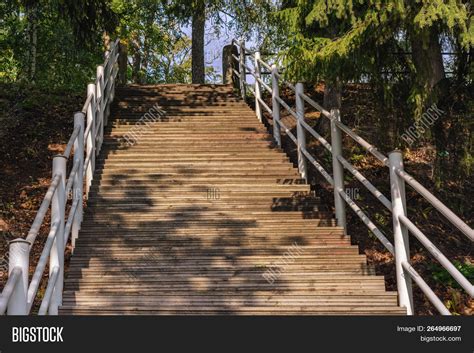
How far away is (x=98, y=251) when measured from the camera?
21.2 feet

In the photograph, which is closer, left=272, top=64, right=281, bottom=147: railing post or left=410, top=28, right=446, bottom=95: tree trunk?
left=410, top=28, right=446, bottom=95: tree trunk

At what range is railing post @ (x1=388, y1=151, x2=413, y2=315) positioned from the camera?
5441 mm

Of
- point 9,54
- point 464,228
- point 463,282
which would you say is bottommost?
point 463,282

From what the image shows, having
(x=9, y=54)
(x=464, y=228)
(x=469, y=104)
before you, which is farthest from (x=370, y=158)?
(x=9, y=54)

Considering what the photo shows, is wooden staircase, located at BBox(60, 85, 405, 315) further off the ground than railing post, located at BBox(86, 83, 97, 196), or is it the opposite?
railing post, located at BBox(86, 83, 97, 196)

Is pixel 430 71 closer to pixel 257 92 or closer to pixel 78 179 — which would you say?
pixel 78 179

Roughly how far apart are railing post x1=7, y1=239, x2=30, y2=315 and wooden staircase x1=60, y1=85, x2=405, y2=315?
4.14ft

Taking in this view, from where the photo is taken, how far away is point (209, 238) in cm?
693

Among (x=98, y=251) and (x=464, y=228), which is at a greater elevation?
(x=464, y=228)

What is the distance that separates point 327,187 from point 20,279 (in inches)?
300

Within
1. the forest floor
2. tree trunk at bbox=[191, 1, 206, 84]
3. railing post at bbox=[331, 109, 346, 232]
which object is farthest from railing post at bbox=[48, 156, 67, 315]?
tree trunk at bbox=[191, 1, 206, 84]

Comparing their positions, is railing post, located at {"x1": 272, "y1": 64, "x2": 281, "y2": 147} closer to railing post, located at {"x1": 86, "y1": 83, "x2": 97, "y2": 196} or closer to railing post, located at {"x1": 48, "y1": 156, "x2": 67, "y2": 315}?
railing post, located at {"x1": 86, "y1": 83, "x2": 97, "y2": 196}

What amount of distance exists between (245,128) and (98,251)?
5217 millimetres
